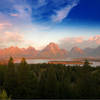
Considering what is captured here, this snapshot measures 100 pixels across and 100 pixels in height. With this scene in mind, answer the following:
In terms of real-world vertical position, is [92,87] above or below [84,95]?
above

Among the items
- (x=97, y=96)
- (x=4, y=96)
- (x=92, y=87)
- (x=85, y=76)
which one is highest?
(x=4, y=96)

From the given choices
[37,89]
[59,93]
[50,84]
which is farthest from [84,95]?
[37,89]

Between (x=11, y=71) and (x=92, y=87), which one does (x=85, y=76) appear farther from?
(x=11, y=71)

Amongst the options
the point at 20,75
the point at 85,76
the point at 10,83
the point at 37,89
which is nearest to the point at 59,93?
the point at 37,89

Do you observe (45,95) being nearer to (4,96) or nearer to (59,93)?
(59,93)

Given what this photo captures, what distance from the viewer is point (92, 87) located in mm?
15242

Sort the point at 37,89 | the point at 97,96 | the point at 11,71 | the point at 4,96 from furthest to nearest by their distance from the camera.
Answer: the point at 11,71 < the point at 37,89 < the point at 97,96 < the point at 4,96

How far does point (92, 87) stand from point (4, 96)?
42.4 ft

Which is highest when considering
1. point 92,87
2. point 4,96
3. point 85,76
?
point 4,96

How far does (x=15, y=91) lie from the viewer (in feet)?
51.0

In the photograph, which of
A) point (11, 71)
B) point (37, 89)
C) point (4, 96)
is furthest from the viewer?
point (11, 71)

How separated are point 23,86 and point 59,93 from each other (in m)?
4.59

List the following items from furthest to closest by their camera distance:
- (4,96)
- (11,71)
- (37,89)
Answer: (11,71) < (37,89) < (4,96)

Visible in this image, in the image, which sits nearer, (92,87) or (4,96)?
(4,96)
